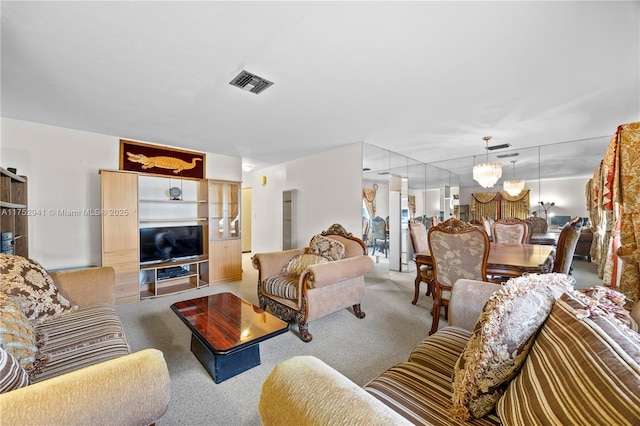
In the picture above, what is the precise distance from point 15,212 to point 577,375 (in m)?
4.46

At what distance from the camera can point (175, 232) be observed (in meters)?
3.96

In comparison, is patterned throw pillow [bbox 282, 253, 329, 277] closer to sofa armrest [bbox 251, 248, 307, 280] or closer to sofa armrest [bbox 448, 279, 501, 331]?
sofa armrest [bbox 251, 248, 307, 280]

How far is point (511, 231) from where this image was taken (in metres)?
4.09

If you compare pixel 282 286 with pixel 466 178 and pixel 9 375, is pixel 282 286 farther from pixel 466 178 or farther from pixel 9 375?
pixel 466 178

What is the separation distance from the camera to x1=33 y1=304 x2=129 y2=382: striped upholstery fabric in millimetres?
1332

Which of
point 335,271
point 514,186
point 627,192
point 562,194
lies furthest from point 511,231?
point 335,271

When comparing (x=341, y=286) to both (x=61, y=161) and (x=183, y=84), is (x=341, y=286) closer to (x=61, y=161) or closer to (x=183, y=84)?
(x=183, y=84)

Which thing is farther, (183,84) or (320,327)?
(320,327)

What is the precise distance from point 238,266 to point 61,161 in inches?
111

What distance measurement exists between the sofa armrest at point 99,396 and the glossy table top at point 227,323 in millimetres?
651

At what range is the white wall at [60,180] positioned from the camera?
314cm

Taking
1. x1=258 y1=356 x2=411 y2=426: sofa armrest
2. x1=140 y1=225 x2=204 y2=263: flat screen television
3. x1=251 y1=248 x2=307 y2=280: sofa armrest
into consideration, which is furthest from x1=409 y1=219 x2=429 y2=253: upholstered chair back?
x1=140 y1=225 x2=204 y2=263: flat screen television

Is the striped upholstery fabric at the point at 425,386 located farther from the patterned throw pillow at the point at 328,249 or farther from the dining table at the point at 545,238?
the dining table at the point at 545,238

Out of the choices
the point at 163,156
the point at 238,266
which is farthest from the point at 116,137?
the point at 238,266
